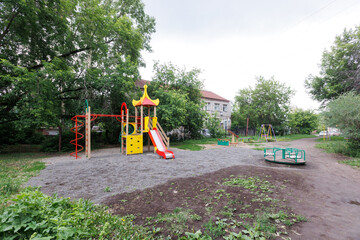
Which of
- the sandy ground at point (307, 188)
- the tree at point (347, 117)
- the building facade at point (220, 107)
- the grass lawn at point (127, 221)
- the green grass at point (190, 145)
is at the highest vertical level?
the building facade at point (220, 107)

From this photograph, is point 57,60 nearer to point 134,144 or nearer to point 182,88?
point 134,144

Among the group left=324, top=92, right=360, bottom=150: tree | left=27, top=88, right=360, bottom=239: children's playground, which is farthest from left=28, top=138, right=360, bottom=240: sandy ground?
left=324, top=92, right=360, bottom=150: tree

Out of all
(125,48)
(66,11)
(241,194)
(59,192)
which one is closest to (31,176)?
(59,192)

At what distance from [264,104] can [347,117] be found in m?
19.1

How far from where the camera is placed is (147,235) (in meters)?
2.31

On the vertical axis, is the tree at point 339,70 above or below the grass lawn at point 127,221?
above

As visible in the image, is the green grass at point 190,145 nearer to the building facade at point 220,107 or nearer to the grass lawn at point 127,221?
the grass lawn at point 127,221

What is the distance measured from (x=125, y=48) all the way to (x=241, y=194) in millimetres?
13510

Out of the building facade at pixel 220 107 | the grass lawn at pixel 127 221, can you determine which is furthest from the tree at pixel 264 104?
the grass lawn at pixel 127 221

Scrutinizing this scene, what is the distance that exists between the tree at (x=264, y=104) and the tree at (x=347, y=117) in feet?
57.8

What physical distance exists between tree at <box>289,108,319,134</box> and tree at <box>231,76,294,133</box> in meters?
3.70

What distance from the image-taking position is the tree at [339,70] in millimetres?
15195

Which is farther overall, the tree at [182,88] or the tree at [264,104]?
the tree at [264,104]

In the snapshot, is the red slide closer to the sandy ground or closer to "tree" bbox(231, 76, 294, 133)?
the sandy ground
